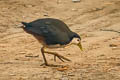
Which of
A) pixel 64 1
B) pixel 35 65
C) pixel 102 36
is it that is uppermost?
pixel 35 65

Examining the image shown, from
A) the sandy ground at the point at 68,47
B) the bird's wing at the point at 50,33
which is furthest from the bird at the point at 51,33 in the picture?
the sandy ground at the point at 68,47

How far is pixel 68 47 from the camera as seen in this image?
8.66m

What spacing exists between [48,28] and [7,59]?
53.4 inches

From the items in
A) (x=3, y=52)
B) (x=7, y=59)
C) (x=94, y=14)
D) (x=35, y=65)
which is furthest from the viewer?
(x=94, y=14)

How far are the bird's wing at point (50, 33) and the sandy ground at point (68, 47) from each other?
0.49 m

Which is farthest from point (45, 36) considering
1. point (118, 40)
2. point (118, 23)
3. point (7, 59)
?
point (118, 23)

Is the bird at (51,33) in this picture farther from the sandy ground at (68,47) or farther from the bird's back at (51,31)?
the sandy ground at (68,47)

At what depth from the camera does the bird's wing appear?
6.78 meters

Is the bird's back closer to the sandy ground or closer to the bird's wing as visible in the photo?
the bird's wing

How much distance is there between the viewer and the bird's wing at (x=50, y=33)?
267 inches

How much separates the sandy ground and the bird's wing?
1.62 feet

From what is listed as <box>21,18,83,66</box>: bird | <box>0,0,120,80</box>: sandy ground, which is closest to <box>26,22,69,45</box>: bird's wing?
<box>21,18,83,66</box>: bird

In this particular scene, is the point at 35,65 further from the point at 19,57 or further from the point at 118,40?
the point at 118,40

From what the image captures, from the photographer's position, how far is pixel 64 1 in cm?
1423
